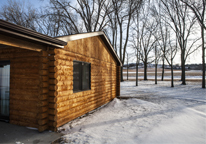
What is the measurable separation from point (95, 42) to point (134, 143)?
489 centimetres

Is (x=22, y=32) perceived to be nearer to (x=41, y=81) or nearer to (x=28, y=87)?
(x=41, y=81)

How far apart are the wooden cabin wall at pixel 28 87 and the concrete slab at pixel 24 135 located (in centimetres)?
18

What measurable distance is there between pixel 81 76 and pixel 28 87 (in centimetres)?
208

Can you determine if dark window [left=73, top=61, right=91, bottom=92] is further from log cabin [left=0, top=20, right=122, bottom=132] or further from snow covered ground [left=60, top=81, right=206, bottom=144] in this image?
snow covered ground [left=60, top=81, right=206, bottom=144]

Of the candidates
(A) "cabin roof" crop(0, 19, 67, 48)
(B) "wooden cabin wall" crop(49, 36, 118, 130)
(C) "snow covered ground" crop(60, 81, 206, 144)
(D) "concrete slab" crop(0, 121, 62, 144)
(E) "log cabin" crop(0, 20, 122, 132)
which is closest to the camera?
(A) "cabin roof" crop(0, 19, 67, 48)

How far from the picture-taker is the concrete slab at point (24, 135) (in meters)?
3.50

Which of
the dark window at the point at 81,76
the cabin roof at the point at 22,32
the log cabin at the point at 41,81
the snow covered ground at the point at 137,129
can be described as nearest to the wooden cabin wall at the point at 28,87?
the log cabin at the point at 41,81

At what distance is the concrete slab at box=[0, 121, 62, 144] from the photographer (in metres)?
3.50

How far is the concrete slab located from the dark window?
1971mm

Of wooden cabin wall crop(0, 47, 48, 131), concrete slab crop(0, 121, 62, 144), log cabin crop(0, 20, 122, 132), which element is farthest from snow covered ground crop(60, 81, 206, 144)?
wooden cabin wall crop(0, 47, 48, 131)

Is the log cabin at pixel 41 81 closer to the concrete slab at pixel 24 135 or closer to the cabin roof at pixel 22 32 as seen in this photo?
the cabin roof at pixel 22 32

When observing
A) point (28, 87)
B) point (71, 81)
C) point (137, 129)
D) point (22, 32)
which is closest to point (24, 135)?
point (28, 87)

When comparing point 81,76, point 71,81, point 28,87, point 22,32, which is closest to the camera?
point 22,32

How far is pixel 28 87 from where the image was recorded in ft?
14.0
